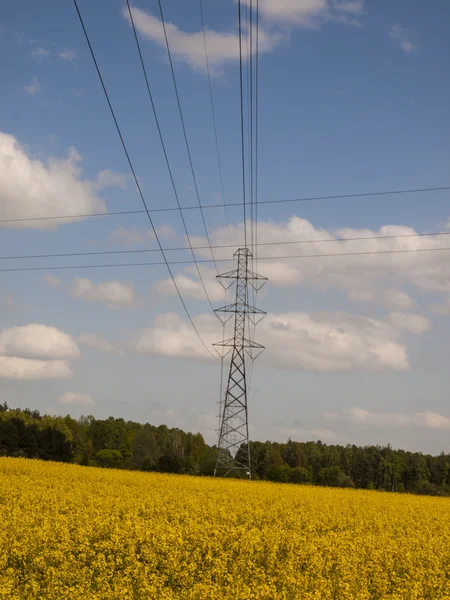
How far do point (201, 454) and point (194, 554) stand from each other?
434 feet

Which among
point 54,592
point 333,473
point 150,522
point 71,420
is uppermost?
point 71,420

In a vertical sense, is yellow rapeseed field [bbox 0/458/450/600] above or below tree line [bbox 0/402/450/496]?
below

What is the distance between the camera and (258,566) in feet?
52.9

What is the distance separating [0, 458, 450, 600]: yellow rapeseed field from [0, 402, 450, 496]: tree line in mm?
32987

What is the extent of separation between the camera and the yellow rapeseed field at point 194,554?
44.7 feet

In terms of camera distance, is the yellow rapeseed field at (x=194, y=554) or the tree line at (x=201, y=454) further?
the tree line at (x=201, y=454)

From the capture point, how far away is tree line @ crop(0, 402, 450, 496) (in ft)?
239

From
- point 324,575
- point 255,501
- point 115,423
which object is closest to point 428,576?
point 324,575

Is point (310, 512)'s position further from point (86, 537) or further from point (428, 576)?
point (86, 537)

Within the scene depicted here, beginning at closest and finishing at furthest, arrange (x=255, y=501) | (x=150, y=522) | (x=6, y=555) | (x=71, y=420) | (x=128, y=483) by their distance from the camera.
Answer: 1. (x=6, y=555)
2. (x=150, y=522)
3. (x=255, y=501)
4. (x=128, y=483)
5. (x=71, y=420)

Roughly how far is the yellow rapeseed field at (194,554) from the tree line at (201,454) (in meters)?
33.0

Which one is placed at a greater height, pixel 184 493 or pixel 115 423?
pixel 115 423

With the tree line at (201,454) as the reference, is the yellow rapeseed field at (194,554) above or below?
below

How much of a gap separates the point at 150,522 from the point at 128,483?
1615cm
